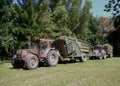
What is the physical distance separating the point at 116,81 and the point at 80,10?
91.6ft

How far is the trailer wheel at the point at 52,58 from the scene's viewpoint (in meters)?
Result: 17.0

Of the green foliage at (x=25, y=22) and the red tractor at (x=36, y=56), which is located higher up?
the green foliage at (x=25, y=22)

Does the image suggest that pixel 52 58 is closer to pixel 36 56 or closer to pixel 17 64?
pixel 36 56

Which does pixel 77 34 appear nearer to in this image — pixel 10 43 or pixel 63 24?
pixel 63 24

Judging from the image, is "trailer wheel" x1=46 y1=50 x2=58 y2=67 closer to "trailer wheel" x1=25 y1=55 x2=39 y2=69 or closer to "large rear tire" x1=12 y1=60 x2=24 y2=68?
"trailer wheel" x1=25 y1=55 x2=39 y2=69

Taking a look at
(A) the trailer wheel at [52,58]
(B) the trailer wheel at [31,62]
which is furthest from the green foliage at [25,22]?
(B) the trailer wheel at [31,62]

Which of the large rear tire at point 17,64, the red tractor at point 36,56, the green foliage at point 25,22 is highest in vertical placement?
the green foliage at point 25,22

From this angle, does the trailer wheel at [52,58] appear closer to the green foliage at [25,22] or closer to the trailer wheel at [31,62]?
the trailer wheel at [31,62]

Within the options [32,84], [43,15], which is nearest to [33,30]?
[43,15]

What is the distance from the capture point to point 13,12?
1003 inches

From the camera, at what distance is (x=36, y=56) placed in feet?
53.5

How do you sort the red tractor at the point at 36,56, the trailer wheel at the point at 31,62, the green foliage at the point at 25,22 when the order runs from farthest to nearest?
the green foliage at the point at 25,22 < the red tractor at the point at 36,56 < the trailer wheel at the point at 31,62

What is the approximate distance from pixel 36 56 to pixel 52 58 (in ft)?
5.22

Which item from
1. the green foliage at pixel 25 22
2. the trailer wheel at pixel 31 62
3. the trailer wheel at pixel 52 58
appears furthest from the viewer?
the green foliage at pixel 25 22
